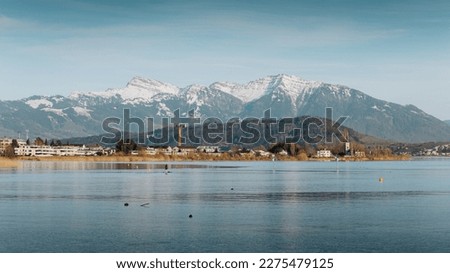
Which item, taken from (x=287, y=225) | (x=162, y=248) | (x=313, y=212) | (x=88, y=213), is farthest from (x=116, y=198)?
(x=162, y=248)

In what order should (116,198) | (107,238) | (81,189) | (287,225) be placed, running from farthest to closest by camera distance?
(81,189)
(116,198)
(287,225)
(107,238)

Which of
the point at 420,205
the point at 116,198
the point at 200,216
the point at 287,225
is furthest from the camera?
the point at 116,198

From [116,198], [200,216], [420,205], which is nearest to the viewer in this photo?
[200,216]

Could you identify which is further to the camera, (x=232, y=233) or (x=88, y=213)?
(x=88, y=213)

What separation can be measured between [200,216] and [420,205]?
617 inches

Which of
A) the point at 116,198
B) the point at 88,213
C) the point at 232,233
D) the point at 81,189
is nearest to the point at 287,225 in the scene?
the point at 232,233

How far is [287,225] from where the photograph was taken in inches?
1366
